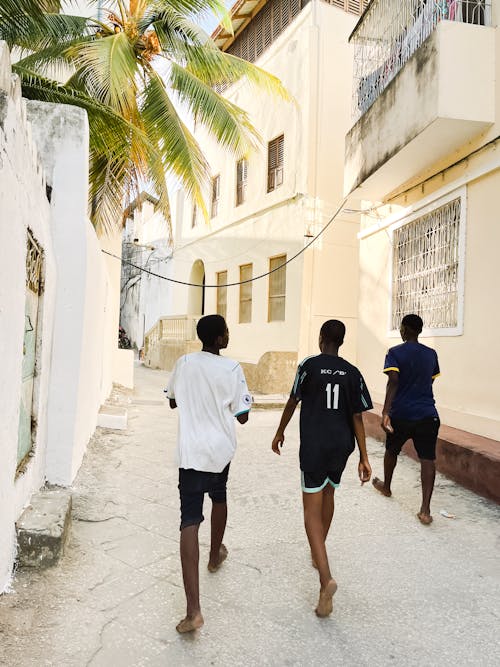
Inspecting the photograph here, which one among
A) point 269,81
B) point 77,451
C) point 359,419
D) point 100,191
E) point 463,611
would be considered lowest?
point 463,611

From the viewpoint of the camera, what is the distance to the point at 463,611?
10.3 ft

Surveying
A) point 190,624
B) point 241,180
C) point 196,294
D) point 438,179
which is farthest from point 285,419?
point 196,294

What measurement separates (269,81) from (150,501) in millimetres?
8040

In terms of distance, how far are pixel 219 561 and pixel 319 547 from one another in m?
0.78

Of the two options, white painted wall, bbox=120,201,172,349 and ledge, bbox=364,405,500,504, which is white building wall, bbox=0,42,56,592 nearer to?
ledge, bbox=364,405,500,504

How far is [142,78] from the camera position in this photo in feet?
31.7

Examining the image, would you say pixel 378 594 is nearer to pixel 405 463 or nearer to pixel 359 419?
pixel 359 419

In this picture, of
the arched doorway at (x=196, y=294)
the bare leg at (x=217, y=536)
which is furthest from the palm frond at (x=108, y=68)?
the arched doorway at (x=196, y=294)

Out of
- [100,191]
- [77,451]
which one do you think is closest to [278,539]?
[77,451]

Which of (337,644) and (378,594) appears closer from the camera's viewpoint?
(337,644)

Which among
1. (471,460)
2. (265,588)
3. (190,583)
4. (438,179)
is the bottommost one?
(265,588)

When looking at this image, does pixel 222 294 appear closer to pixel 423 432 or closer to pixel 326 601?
pixel 423 432

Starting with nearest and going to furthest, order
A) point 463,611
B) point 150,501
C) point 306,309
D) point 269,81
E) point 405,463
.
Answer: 1. point 463,611
2. point 150,501
3. point 405,463
4. point 269,81
5. point 306,309

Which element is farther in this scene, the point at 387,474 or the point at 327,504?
the point at 387,474
